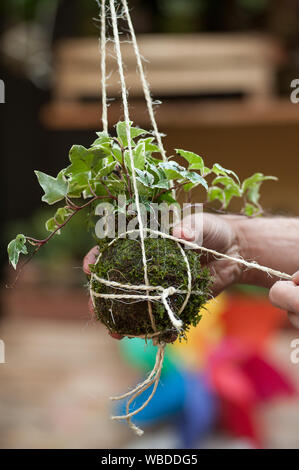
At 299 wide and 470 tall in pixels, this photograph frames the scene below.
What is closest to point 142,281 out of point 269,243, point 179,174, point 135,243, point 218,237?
point 135,243

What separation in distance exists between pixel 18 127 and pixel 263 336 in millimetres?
2065

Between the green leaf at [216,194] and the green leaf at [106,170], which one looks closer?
the green leaf at [106,170]

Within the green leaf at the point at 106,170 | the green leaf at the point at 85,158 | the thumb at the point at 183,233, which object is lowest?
the thumb at the point at 183,233

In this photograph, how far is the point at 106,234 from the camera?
2.69ft

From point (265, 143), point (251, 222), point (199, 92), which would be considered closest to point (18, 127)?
point (199, 92)

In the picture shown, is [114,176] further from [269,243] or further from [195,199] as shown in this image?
[195,199]

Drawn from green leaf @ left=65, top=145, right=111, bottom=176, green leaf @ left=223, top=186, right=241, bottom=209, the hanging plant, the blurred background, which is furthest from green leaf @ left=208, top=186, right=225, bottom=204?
the blurred background

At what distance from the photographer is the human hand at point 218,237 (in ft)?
2.76

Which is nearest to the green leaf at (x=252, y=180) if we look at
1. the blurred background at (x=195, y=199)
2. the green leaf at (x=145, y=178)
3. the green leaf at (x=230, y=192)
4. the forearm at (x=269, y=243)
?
the green leaf at (x=230, y=192)

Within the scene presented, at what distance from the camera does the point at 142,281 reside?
0.74 m

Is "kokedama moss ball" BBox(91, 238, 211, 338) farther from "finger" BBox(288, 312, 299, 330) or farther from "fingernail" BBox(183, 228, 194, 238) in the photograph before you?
"finger" BBox(288, 312, 299, 330)

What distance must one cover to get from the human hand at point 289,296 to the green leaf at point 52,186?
1.13 ft

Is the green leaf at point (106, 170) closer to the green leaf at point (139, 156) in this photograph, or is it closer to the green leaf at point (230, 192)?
the green leaf at point (139, 156)

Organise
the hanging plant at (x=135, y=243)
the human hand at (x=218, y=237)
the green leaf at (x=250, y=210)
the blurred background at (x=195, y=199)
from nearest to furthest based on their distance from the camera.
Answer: the hanging plant at (x=135, y=243) < the human hand at (x=218, y=237) < the green leaf at (x=250, y=210) < the blurred background at (x=195, y=199)
